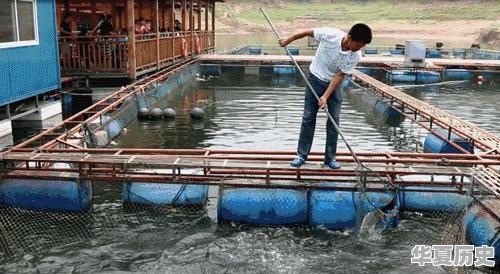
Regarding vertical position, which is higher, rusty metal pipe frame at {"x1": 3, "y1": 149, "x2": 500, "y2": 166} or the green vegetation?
the green vegetation

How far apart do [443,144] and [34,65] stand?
921cm

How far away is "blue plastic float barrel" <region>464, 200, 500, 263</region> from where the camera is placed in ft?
21.3

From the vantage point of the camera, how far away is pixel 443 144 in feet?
37.7

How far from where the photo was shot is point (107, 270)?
6.59 metres

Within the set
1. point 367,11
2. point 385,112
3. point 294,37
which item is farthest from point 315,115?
point 367,11

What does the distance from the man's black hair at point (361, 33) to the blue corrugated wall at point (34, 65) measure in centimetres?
717

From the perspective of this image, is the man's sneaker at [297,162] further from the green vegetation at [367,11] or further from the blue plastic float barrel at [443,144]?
the green vegetation at [367,11]

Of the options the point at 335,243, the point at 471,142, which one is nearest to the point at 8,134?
the point at 335,243

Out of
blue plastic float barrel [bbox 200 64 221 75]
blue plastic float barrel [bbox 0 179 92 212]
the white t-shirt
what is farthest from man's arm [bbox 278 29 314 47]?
blue plastic float barrel [bbox 200 64 221 75]

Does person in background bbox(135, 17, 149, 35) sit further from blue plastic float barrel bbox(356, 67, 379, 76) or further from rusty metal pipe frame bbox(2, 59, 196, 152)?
blue plastic float barrel bbox(356, 67, 379, 76)

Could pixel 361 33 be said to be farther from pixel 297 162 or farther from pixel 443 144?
pixel 443 144

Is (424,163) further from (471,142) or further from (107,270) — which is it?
(107,270)

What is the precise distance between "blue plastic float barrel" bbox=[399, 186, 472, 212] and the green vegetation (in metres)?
69.0

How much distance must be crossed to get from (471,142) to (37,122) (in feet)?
32.2
